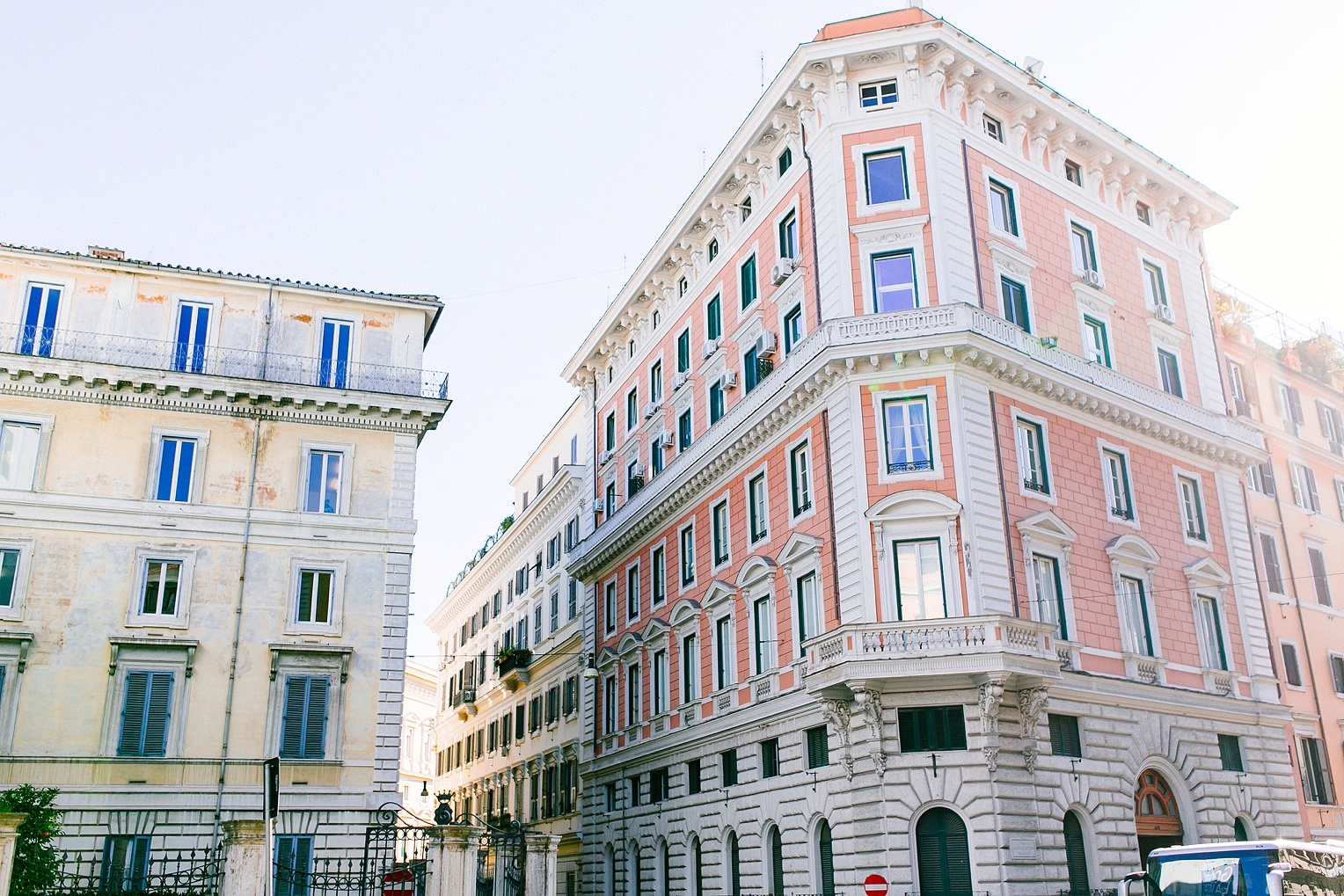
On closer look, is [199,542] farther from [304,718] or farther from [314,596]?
[304,718]

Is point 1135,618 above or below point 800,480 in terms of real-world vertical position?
below

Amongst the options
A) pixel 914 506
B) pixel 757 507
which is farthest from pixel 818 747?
pixel 757 507

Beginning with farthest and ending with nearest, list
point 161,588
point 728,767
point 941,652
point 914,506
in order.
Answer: point 728,767
point 161,588
point 914,506
point 941,652

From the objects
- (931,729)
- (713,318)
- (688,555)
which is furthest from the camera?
(713,318)

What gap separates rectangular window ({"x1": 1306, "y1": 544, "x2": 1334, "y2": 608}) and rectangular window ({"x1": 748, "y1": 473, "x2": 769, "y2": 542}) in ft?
71.3

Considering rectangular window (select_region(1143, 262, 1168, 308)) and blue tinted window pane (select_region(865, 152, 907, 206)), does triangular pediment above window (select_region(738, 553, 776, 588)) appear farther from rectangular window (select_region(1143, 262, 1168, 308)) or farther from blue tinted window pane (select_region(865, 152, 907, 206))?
rectangular window (select_region(1143, 262, 1168, 308))

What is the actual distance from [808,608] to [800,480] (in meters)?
3.61

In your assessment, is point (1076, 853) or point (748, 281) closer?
point (1076, 853)

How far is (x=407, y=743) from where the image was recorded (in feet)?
252

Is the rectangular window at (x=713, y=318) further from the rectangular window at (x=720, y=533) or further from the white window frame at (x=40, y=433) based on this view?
the white window frame at (x=40, y=433)

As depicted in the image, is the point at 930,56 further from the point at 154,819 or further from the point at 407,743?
the point at 407,743

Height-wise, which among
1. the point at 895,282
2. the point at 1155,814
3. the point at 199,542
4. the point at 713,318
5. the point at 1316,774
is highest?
the point at 713,318

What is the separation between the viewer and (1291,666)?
3969 cm

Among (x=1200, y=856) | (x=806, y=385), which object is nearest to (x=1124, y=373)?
(x=806, y=385)
